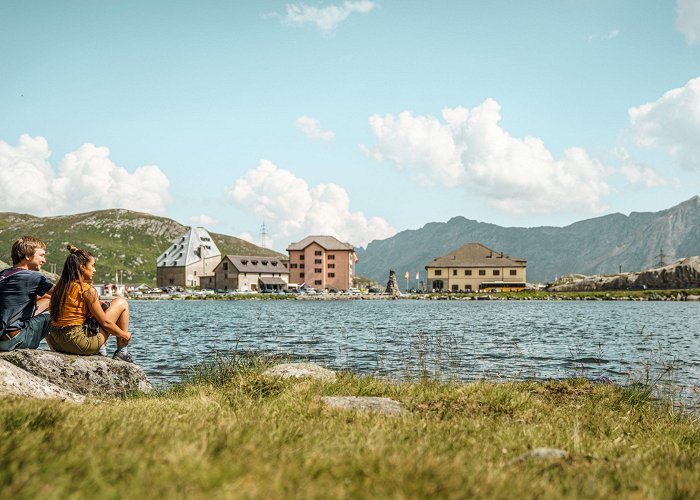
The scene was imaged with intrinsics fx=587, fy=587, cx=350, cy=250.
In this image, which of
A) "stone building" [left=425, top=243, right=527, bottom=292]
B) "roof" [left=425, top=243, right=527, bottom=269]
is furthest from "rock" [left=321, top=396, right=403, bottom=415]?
"stone building" [left=425, top=243, right=527, bottom=292]

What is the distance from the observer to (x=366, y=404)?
27.6 ft

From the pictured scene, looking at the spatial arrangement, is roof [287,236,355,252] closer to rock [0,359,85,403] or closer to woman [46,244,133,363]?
woman [46,244,133,363]

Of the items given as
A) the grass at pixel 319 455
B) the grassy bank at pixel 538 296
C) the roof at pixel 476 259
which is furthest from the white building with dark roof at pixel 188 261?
the grass at pixel 319 455

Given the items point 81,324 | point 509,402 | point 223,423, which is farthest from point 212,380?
point 223,423

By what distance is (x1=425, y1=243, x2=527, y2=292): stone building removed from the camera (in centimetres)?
15050

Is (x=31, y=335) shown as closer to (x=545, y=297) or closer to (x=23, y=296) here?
(x=23, y=296)

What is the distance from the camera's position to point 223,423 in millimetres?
5148

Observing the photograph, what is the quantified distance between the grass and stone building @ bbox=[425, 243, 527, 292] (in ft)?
477

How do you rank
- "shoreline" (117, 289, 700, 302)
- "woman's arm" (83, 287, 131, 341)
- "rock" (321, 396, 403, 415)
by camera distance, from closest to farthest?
"rock" (321, 396, 403, 415) → "woman's arm" (83, 287, 131, 341) → "shoreline" (117, 289, 700, 302)

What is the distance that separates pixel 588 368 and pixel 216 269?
148 metres

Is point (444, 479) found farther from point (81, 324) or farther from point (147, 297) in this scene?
point (147, 297)

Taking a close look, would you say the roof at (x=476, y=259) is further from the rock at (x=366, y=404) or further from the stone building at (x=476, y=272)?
the rock at (x=366, y=404)

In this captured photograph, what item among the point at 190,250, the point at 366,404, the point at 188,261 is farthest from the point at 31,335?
the point at 190,250

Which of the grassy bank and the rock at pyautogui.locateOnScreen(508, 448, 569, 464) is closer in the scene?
the rock at pyautogui.locateOnScreen(508, 448, 569, 464)
